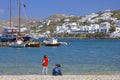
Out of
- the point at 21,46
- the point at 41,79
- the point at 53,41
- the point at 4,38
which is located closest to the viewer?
the point at 41,79

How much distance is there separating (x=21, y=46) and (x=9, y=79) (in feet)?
222

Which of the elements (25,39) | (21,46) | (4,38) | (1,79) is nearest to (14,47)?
(21,46)

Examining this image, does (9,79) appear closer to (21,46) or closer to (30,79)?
(30,79)

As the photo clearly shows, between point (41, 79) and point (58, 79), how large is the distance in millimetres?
988

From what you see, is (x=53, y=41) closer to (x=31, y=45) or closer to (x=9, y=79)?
(x=31, y=45)

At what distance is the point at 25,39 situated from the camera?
106125 millimetres

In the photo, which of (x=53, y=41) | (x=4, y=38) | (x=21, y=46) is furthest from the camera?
(x=4, y=38)

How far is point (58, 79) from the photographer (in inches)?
927

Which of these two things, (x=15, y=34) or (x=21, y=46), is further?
(x=15, y=34)

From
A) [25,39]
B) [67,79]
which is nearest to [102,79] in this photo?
[67,79]

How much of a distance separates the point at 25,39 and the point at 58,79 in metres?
83.1

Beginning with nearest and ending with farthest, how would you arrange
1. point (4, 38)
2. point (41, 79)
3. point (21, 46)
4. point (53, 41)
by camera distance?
1. point (41, 79)
2. point (21, 46)
3. point (53, 41)
4. point (4, 38)

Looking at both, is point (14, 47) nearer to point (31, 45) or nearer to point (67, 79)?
point (31, 45)

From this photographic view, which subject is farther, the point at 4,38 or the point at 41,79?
the point at 4,38
